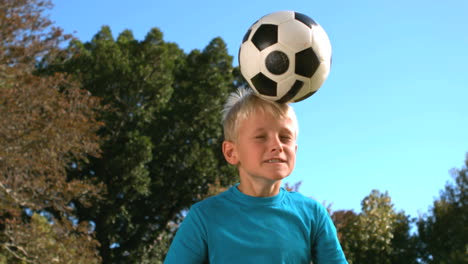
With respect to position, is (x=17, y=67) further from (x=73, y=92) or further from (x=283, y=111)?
(x=283, y=111)

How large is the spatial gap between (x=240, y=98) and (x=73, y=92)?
45.3 feet

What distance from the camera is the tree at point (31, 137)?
1381 cm

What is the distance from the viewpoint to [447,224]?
24.2 meters

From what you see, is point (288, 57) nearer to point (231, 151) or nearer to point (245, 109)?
point (245, 109)

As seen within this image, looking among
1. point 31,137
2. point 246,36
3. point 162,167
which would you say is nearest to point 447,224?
point 162,167

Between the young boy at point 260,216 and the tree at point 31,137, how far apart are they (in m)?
12.1

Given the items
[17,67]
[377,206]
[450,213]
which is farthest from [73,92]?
[450,213]

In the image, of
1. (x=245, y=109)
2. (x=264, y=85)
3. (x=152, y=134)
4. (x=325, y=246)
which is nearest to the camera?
(x=325, y=246)

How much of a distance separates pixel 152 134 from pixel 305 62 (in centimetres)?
2024

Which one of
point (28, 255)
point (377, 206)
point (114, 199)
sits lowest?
point (28, 255)

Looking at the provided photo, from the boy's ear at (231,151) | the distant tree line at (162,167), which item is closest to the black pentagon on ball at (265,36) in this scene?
the boy's ear at (231,151)

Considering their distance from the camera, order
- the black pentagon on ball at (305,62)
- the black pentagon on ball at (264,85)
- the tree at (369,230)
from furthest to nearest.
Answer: the tree at (369,230), the black pentagon on ball at (305,62), the black pentagon on ball at (264,85)

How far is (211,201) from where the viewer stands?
2.60m

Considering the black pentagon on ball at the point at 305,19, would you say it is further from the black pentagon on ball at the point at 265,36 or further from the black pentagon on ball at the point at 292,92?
the black pentagon on ball at the point at 292,92
